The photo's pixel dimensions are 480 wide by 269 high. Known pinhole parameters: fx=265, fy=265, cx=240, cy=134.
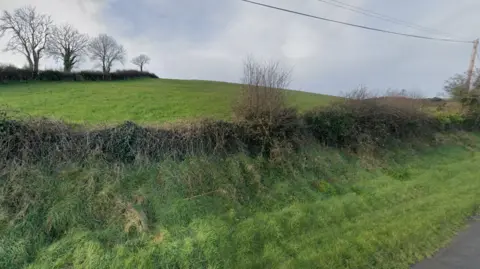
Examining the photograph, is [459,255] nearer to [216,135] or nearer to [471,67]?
[216,135]

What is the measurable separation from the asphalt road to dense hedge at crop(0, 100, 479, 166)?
176 inches

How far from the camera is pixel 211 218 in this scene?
5.21 meters

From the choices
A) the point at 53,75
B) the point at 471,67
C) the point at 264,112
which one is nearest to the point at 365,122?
the point at 264,112

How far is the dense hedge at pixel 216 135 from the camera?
5.37 m

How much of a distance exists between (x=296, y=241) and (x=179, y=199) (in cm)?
246

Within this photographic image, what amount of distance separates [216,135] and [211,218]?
2589mm

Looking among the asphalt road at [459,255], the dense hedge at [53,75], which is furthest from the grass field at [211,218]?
the dense hedge at [53,75]

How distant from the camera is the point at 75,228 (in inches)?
175

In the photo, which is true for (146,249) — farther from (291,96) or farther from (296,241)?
(291,96)

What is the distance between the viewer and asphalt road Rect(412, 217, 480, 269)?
436cm

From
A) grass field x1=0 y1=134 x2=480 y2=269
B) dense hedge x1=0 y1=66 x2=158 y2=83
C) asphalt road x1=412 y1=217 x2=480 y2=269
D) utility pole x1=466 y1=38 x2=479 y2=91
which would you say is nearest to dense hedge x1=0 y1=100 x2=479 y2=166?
grass field x1=0 y1=134 x2=480 y2=269

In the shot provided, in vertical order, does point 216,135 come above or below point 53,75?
below

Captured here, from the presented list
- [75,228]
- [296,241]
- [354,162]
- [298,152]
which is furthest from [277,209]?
[354,162]

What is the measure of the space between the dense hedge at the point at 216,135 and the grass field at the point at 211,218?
389mm
